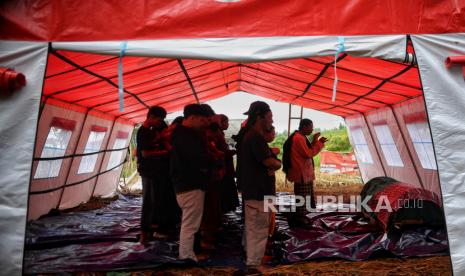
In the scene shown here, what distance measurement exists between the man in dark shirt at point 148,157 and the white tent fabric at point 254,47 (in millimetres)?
1428

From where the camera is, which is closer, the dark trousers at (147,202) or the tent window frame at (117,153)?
the dark trousers at (147,202)

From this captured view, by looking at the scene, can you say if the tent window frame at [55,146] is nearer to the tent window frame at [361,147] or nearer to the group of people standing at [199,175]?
the group of people standing at [199,175]

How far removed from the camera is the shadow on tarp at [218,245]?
4023 mm

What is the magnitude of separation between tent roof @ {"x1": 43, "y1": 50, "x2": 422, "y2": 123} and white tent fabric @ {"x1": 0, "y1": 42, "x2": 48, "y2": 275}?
1.01ft

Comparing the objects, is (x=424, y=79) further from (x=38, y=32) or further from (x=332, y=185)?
(x=332, y=185)

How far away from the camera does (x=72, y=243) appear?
15.9 ft

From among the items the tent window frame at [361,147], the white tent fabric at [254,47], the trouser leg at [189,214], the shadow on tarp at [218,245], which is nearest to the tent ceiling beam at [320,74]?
the white tent fabric at [254,47]

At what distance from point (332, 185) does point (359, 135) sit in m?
2.18

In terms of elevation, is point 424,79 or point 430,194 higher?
point 424,79

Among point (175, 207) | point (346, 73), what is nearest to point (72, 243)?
point (175, 207)

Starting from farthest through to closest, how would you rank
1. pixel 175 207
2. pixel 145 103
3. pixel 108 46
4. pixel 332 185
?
pixel 332 185 → pixel 145 103 → pixel 175 207 → pixel 108 46

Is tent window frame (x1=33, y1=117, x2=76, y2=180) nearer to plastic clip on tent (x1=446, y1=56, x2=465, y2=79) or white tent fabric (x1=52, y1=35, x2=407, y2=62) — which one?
white tent fabric (x1=52, y1=35, x2=407, y2=62)

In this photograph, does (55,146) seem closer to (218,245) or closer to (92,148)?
(92,148)

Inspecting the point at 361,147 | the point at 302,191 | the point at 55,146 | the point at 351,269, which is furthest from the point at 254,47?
the point at 361,147
